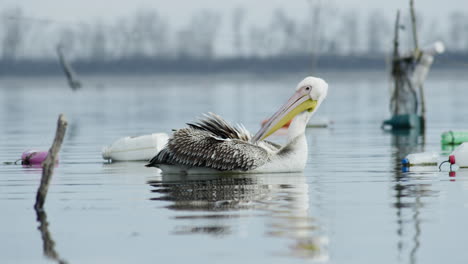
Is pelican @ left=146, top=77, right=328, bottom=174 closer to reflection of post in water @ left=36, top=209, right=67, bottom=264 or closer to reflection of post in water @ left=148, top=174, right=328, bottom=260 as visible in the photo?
reflection of post in water @ left=148, top=174, right=328, bottom=260

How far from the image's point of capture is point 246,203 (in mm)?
11273

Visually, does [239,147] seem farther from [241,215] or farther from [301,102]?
[241,215]

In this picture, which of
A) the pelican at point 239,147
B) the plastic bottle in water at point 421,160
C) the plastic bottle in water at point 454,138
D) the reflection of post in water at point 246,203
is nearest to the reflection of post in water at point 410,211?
the reflection of post in water at point 246,203

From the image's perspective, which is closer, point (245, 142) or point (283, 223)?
point (283, 223)

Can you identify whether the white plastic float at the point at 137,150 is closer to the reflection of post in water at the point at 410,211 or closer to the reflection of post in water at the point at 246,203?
the reflection of post in water at the point at 246,203

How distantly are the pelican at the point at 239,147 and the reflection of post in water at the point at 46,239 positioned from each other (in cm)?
381

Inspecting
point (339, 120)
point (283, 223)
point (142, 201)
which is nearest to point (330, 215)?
point (283, 223)

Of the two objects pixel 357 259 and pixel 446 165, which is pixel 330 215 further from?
pixel 446 165

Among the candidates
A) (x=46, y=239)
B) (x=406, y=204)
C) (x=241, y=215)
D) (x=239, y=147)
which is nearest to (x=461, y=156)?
(x=239, y=147)

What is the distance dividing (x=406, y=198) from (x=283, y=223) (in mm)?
2327

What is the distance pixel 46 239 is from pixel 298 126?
6131 mm

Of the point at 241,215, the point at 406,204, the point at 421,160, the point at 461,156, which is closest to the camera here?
the point at 241,215

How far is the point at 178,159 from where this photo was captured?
1456 centimetres

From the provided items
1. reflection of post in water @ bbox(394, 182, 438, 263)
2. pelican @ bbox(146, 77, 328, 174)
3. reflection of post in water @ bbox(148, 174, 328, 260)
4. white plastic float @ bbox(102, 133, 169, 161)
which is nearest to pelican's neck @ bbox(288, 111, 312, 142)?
pelican @ bbox(146, 77, 328, 174)
